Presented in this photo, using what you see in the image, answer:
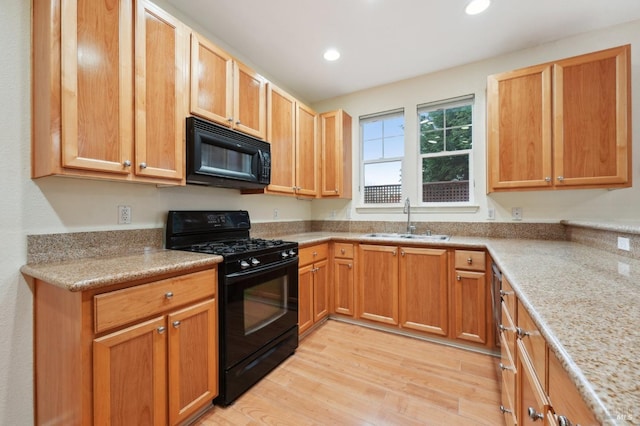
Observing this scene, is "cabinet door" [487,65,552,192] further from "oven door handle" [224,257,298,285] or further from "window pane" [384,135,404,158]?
"oven door handle" [224,257,298,285]

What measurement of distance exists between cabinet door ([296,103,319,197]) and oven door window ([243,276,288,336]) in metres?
1.20

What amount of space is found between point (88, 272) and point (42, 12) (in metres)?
1.32

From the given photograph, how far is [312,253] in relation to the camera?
2.73m

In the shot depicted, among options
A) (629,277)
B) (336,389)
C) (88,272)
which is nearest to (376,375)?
(336,389)

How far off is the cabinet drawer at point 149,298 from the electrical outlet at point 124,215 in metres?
0.70

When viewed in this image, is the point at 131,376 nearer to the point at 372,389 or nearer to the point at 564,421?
the point at 372,389

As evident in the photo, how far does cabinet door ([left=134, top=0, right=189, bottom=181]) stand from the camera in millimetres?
1633

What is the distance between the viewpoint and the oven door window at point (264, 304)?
1.90 metres

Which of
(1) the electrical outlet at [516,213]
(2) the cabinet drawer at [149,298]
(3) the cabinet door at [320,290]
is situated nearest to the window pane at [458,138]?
(1) the electrical outlet at [516,213]

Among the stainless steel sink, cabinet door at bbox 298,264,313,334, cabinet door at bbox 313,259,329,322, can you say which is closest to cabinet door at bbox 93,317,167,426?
cabinet door at bbox 298,264,313,334

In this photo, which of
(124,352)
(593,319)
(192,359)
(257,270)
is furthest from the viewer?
(257,270)

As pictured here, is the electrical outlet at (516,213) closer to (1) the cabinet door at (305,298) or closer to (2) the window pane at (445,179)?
(2) the window pane at (445,179)

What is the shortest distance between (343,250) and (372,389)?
136cm

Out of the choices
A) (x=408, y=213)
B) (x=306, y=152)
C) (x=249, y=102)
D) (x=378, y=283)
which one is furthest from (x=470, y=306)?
(x=249, y=102)
